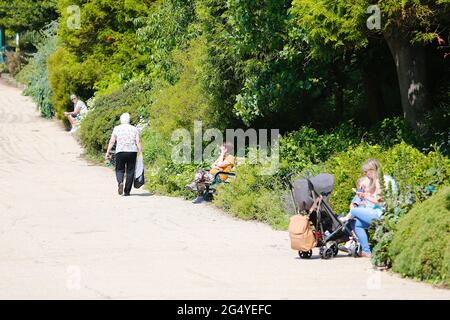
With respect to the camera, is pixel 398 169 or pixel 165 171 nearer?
pixel 398 169

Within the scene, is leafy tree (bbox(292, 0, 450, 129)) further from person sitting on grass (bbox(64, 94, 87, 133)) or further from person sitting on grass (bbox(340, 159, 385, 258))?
person sitting on grass (bbox(64, 94, 87, 133))

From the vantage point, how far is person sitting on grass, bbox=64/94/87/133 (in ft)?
101

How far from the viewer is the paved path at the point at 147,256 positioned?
34.2ft

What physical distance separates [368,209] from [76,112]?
64.6ft

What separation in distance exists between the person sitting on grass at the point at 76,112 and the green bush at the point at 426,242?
20194 millimetres

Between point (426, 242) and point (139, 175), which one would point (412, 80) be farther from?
point (426, 242)

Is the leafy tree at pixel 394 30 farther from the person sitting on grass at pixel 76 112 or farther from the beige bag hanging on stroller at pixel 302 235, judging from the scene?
the person sitting on grass at pixel 76 112

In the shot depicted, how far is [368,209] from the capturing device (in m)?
12.4

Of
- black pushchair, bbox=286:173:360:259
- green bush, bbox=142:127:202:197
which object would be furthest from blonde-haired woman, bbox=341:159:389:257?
green bush, bbox=142:127:202:197

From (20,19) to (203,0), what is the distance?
30.1 meters

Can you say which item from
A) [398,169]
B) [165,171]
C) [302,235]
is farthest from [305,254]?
[165,171]

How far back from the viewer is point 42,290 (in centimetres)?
1055

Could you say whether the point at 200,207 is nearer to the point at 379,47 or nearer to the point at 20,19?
the point at 379,47
